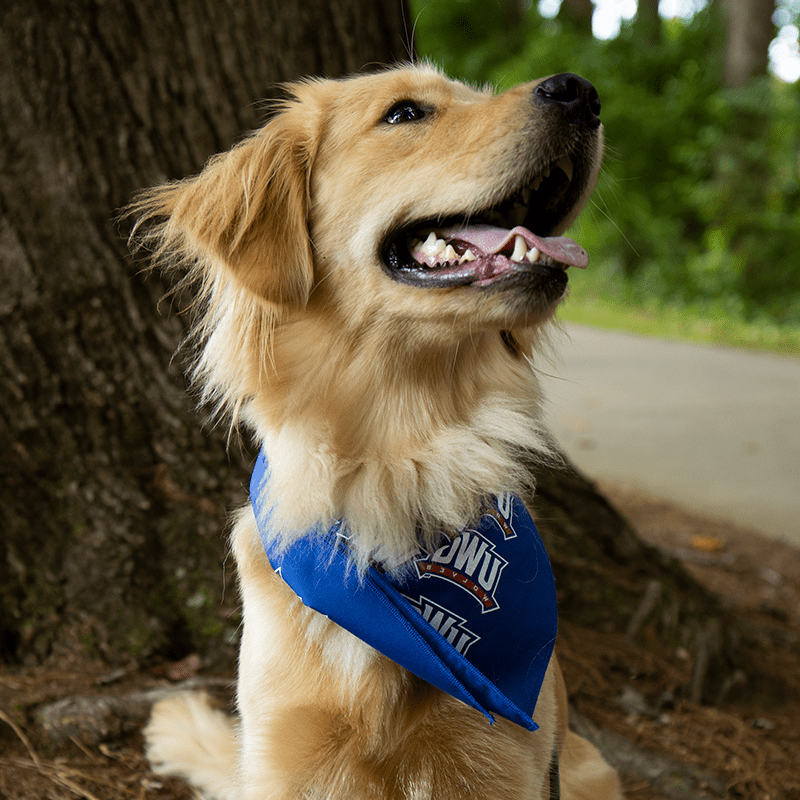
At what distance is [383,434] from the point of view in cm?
208

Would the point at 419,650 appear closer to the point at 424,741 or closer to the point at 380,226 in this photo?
the point at 424,741

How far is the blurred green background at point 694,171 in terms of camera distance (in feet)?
40.3

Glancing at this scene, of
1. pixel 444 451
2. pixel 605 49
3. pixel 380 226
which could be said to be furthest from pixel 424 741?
pixel 605 49

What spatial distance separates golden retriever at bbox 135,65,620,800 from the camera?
1.84m

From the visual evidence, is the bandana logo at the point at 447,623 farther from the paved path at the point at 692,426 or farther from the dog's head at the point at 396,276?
the paved path at the point at 692,426

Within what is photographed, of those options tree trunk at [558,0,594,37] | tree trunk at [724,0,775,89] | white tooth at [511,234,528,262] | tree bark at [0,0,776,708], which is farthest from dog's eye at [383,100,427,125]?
tree trunk at [558,0,594,37]

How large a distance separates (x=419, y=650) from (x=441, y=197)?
113cm

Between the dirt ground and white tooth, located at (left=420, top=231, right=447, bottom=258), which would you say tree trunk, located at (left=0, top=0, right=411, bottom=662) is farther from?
white tooth, located at (left=420, top=231, right=447, bottom=258)

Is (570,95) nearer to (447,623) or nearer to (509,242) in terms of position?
(509,242)

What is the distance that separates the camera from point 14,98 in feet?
8.59

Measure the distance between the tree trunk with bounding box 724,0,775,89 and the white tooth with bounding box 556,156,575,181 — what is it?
12.5 metres

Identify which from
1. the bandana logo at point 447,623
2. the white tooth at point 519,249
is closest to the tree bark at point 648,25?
→ the white tooth at point 519,249

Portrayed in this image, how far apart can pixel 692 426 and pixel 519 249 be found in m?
5.96

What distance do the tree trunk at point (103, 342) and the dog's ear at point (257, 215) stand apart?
0.64 meters
